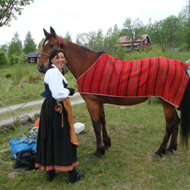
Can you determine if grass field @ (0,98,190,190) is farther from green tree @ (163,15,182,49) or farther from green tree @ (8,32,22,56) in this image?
green tree @ (8,32,22,56)

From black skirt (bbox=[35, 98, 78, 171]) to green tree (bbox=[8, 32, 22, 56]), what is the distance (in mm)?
45096

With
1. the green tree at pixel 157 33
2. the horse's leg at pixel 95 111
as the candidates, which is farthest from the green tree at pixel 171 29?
the horse's leg at pixel 95 111

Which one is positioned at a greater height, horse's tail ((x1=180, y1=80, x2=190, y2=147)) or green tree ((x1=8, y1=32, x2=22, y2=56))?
green tree ((x1=8, y1=32, x2=22, y2=56))

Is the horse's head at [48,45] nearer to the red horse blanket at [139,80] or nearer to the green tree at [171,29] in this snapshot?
the red horse blanket at [139,80]

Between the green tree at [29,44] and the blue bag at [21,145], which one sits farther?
the green tree at [29,44]

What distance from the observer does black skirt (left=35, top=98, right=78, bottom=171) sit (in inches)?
86.7

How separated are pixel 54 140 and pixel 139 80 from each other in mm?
1708

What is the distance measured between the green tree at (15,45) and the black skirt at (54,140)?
148 feet

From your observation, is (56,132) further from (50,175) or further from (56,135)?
(50,175)

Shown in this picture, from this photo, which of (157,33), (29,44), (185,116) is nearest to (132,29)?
(157,33)

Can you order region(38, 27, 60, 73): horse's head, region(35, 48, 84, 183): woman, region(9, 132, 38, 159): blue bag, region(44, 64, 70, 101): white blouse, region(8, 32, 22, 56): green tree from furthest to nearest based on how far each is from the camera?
1. region(8, 32, 22, 56): green tree
2. region(9, 132, 38, 159): blue bag
3. region(38, 27, 60, 73): horse's head
4. region(35, 48, 84, 183): woman
5. region(44, 64, 70, 101): white blouse

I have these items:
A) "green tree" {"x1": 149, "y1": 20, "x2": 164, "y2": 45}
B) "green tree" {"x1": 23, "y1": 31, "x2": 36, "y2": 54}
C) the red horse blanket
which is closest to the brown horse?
the red horse blanket

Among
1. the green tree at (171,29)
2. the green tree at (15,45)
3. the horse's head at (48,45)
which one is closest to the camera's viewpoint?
the horse's head at (48,45)

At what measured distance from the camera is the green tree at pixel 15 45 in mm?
42062
